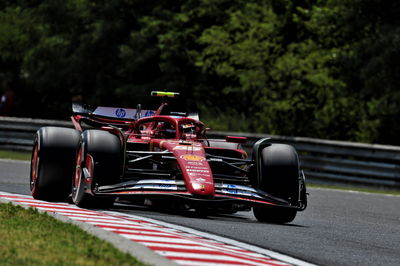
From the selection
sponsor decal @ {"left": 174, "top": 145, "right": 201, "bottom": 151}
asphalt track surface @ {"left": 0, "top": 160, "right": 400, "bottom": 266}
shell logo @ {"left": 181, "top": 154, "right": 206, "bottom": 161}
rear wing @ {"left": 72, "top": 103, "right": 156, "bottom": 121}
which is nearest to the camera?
asphalt track surface @ {"left": 0, "top": 160, "right": 400, "bottom": 266}

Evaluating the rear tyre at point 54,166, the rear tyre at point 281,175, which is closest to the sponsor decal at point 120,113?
the rear tyre at point 54,166

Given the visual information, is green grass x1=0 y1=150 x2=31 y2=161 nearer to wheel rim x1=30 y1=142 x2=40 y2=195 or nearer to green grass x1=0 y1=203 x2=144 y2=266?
wheel rim x1=30 y1=142 x2=40 y2=195

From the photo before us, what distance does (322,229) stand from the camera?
1140 cm

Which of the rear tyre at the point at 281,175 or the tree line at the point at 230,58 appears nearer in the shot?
the rear tyre at the point at 281,175

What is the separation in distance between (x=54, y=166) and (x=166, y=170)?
1.42 meters

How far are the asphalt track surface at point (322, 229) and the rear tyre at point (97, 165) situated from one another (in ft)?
1.29

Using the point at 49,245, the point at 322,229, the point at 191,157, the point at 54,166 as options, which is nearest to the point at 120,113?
the point at 54,166

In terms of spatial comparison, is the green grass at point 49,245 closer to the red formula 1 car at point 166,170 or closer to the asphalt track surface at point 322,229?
the asphalt track surface at point 322,229

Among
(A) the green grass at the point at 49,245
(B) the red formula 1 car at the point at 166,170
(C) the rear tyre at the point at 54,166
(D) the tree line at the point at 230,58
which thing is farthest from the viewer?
(D) the tree line at the point at 230,58

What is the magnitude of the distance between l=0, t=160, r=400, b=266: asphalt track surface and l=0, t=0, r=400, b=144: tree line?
10863mm

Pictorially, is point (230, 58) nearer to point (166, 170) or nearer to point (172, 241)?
point (166, 170)

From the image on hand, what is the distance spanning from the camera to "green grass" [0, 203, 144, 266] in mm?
6762

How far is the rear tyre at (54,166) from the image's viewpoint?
39.8 ft

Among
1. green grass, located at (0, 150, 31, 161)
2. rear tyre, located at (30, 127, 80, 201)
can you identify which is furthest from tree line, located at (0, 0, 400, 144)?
rear tyre, located at (30, 127, 80, 201)
